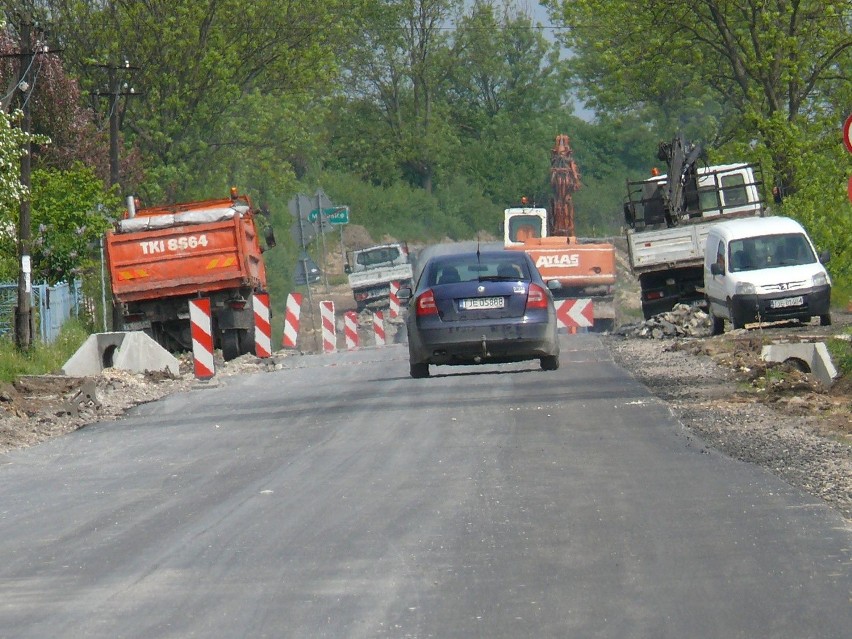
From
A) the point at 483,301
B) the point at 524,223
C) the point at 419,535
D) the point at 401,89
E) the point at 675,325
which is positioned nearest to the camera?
the point at 419,535

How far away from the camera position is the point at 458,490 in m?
10.4

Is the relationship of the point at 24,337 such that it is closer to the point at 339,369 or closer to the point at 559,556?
the point at 339,369

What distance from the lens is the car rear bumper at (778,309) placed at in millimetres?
27422

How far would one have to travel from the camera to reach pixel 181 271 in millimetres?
29031

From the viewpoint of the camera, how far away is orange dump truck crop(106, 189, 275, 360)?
28891 mm

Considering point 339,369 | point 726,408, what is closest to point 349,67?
point 339,369

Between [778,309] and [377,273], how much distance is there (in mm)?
26204

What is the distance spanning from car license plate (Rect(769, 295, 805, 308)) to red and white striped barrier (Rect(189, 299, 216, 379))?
952 cm

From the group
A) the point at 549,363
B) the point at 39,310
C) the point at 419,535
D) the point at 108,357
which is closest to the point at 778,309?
the point at 549,363

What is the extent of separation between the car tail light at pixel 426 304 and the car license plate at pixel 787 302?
10.1m

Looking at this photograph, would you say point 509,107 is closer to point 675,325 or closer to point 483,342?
point 675,325

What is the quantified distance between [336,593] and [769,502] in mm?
3286

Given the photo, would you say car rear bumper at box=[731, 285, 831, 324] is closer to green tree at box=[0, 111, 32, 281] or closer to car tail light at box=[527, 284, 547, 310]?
car tail light at box=[527, 284, 547, 310]

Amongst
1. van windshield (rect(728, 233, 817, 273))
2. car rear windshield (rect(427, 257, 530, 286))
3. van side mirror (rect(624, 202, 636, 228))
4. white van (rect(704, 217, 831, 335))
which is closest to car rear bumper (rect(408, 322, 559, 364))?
car rear windshield (rect(427, 257, 530, 286))
